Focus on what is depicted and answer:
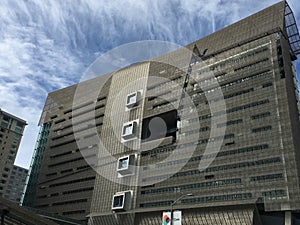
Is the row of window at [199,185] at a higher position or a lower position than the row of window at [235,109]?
lower

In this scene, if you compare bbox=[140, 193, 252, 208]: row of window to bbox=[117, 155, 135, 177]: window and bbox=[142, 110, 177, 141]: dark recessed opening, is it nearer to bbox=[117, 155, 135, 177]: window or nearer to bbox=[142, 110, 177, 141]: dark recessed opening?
bbox=[117, 155, 135, 177]: window

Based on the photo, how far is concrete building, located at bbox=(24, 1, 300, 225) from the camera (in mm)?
69812

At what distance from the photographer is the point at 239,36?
9238cm

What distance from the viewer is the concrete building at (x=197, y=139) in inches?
2749

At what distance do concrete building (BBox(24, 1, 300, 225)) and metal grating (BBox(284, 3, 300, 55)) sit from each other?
27 centimetres

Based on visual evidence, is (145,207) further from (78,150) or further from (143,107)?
(78,150)

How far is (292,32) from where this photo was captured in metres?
92.6

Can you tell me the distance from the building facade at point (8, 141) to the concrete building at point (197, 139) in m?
15.6

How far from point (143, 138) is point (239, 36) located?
4116 cm

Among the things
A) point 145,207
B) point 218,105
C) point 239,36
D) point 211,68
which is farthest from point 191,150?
point 239,36

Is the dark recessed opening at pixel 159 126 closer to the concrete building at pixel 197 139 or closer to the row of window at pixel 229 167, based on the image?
the concrete building at pixel 197 139

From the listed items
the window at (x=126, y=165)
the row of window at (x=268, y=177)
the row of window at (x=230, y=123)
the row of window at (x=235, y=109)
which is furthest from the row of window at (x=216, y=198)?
the row of window at (x=235, y=109)

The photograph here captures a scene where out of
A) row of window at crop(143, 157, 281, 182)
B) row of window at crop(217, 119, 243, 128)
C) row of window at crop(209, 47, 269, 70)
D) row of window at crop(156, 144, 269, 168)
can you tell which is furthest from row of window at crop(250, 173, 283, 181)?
row of window at crop(209, 47, 269, 70)

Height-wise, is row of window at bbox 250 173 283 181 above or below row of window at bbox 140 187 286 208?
above
